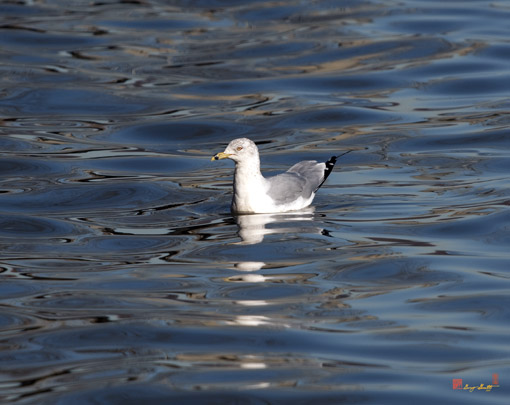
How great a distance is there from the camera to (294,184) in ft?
41.6

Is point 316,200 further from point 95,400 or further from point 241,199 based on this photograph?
point 95,400

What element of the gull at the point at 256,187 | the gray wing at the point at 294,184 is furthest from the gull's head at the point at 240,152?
the gray wing at the point at 294,184

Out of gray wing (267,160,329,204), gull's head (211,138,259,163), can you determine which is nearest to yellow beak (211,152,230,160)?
gull's head (211,138,259,163)

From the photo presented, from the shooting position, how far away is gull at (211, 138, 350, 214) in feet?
40.6

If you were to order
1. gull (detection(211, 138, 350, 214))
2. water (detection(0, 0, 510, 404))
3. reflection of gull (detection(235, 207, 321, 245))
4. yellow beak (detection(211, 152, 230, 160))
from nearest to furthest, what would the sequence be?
water (detection(0, 0, 510, 404)) → reflection of gull (detection(235, 207, 321, 245)) → yellow beak (detection(211, 152, 230, 160)) → gull (detection(211, 138, 350, 214))

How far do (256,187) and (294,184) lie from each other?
491 mm

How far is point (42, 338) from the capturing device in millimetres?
8719

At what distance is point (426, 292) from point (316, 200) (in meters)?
3.62

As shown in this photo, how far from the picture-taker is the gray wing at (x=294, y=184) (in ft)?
41.2

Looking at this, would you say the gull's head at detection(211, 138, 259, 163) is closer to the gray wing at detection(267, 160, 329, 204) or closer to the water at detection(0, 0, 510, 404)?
the gray wing at detection(267, 160, 329, 204)

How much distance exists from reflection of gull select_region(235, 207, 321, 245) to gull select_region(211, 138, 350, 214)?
0.26ft

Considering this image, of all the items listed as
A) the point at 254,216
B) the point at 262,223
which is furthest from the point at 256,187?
the point at 262,223

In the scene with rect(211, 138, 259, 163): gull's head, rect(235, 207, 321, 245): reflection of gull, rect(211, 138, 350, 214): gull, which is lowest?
rect(235, 207, 321, 245): reflection of gull

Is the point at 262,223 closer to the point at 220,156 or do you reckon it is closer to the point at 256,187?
the point at 256,187
